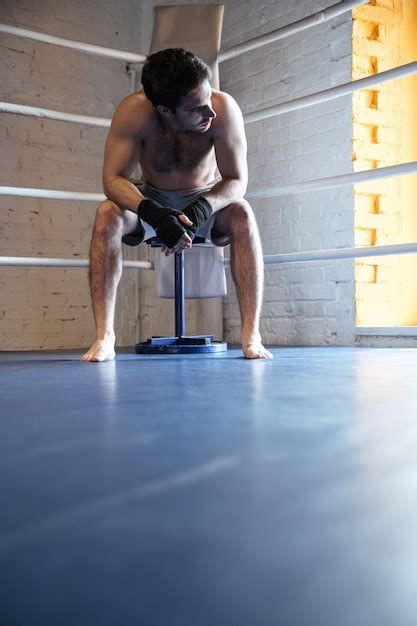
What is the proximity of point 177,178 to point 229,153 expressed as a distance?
0.24 meters

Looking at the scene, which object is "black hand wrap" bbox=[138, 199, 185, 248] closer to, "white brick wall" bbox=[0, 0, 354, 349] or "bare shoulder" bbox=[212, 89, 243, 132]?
"bare shoulder" bbox=[212, 89, 243, 132]

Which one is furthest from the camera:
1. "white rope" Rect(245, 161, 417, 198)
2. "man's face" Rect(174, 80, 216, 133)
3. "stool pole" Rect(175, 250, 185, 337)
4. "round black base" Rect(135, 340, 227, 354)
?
"stool pole" Rect(175, 250, 185, 337)

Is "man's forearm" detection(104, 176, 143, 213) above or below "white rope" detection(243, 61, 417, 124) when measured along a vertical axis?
below

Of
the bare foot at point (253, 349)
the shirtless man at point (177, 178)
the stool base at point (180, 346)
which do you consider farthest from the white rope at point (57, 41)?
the bare foot at point (253, 349)

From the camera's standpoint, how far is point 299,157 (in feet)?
11.3

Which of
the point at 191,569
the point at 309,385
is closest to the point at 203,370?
the point at 309,385

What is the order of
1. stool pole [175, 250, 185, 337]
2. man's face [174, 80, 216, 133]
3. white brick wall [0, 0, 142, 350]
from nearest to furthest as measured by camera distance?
man's face [174, 80, 216, 133], stool pole [175, 250, 185, 337], white brick wall [0, 0, 142, 350]

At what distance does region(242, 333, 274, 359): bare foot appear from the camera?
216 cm

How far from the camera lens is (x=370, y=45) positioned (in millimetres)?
3199

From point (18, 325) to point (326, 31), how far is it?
85.0 inches

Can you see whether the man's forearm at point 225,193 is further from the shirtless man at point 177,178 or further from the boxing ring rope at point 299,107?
the boxing ring rope at point 299,107

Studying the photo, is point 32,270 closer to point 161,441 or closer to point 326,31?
point 326,31

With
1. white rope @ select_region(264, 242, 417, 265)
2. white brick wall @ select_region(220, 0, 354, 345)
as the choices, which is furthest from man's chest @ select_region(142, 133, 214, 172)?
white brick wall @ select_region(220, 0, 354, 345)

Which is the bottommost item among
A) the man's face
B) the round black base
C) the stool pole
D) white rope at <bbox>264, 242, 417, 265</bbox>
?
the round black base
